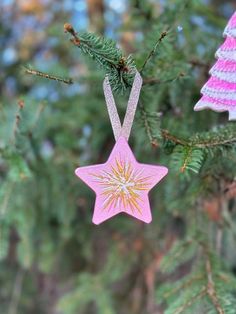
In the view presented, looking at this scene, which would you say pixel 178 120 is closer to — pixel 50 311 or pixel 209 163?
pixel 209 163

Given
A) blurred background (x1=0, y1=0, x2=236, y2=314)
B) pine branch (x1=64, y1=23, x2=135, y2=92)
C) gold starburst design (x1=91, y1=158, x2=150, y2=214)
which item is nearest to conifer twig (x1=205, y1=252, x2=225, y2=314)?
blurred background (x1=0, y1=0, x2=236, y2=314)

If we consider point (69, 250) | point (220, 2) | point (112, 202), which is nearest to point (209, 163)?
point (112, 202)

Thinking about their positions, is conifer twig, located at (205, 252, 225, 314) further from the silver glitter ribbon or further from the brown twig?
the brown twig

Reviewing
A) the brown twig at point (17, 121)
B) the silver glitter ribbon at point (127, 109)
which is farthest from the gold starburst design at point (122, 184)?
the brown twig at point (17, 121)

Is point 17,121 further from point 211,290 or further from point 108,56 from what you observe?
point 211,290

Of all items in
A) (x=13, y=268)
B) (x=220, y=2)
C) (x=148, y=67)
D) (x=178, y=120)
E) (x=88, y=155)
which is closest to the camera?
(x=148, y=67)

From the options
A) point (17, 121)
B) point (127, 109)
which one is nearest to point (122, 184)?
point (127, 109)

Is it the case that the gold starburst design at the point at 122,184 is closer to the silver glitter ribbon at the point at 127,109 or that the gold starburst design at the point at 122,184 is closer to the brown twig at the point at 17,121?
the silver glitter ribbon at the point at 127,109
